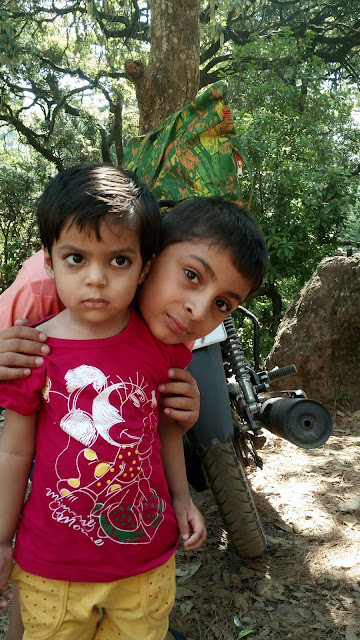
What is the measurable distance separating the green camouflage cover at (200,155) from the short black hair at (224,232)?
602mm

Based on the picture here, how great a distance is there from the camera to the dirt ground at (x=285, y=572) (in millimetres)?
2059

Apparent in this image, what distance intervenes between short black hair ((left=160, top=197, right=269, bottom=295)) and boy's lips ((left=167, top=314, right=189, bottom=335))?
0.68 feet

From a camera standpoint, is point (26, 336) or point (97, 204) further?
point (26, 336)

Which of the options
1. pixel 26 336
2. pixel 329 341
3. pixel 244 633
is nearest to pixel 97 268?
pixel 26 336

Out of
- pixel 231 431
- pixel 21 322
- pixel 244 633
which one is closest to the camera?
pixel 21 322

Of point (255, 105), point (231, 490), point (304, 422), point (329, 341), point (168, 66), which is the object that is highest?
point (255, 105)

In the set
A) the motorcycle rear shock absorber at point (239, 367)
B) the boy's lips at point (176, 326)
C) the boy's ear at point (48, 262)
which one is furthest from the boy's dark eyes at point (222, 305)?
the motorcycle rear shock absorber at point (239, 367)

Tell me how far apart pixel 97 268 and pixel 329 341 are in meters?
3.55

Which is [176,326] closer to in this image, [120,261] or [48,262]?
[120,261]

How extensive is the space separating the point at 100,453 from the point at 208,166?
1283mm

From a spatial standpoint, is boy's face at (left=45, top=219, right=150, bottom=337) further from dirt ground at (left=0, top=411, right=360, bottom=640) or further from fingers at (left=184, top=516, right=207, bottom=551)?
dirt ground at (left=0, top=411, right=360, bottom=640)

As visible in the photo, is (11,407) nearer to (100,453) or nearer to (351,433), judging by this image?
(100,453)

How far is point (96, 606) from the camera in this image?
135 cm

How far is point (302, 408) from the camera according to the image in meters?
2.03
